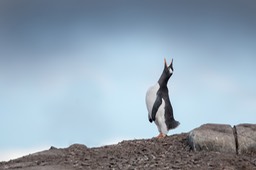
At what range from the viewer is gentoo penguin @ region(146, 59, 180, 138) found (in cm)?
1590

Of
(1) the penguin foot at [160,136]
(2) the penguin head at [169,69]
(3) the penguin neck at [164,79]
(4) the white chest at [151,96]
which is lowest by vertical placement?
(1) the penguin foot at [160,136]

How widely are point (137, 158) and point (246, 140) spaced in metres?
3.10

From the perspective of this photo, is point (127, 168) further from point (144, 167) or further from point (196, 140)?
point (196, 140)

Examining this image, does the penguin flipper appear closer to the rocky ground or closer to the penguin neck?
the penguin neck

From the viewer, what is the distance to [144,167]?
463 inches

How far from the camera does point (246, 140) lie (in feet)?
44.6

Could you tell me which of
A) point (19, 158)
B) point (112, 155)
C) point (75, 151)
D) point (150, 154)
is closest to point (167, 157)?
point (150, 154)

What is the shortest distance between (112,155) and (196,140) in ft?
7.35

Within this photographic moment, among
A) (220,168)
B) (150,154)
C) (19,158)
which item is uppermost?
(19,158)

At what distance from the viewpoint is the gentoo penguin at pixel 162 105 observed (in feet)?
52.2

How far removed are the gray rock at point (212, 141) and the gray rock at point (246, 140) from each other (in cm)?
19

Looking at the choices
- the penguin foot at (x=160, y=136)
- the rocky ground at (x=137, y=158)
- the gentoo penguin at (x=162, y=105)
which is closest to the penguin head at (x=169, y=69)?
the gentoo penguin at (x=162, y=105)

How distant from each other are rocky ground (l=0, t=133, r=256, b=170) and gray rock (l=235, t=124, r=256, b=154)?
0.56 ft

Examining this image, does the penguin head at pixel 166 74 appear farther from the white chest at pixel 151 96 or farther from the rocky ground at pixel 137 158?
the rocky ground at pixel 137 158
